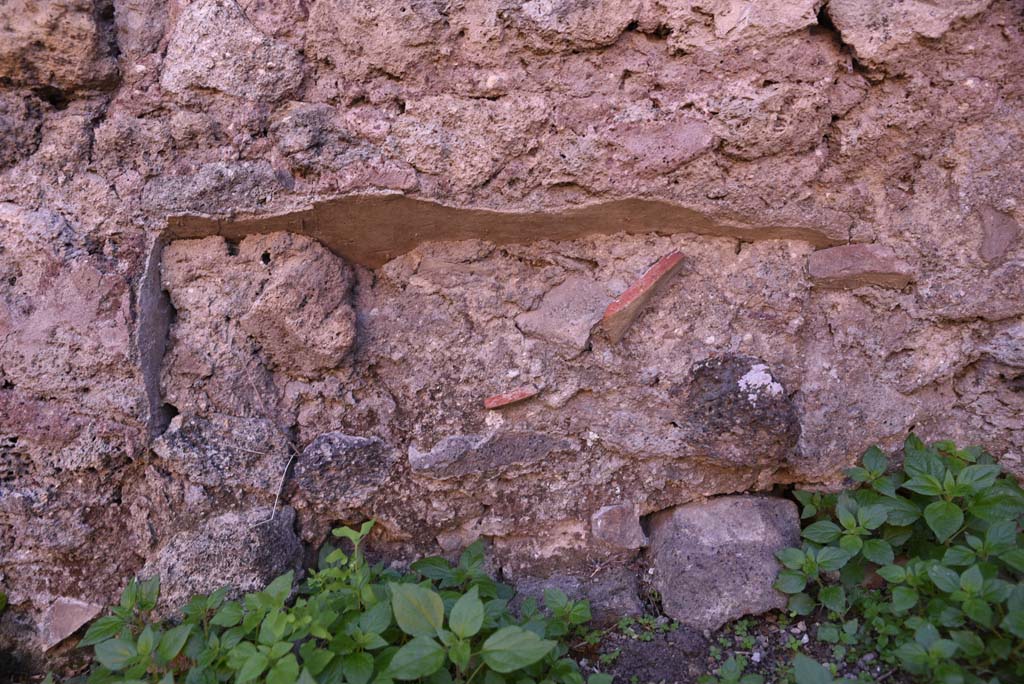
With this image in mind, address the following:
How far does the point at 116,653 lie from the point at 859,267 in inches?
73.5

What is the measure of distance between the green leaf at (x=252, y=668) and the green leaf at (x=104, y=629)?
409 mm

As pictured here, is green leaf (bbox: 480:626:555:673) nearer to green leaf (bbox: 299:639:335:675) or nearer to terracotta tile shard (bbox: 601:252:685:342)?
green leaf (bbox: 299:639:335:675)

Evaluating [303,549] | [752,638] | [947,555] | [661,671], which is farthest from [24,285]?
[947,555]

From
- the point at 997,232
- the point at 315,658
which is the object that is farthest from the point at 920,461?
the point at 315,658

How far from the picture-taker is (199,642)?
1.55 m

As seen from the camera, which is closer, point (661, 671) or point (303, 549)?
point (661, 671)

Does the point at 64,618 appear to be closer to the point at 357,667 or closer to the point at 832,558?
the point at 357,667

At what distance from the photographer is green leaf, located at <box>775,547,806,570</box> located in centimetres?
168

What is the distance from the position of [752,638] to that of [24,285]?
1.90m

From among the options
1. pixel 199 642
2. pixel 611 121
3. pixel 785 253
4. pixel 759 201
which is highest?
pixel 611 121

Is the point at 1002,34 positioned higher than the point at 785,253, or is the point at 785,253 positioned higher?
the point at 1002,34

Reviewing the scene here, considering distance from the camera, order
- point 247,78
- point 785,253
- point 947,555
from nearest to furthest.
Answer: point 947,555, point 247,78, point 785,253

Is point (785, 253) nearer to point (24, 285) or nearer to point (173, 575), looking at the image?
point (173, 575)

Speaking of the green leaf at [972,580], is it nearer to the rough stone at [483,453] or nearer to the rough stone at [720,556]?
the rough stone at [720,556]
